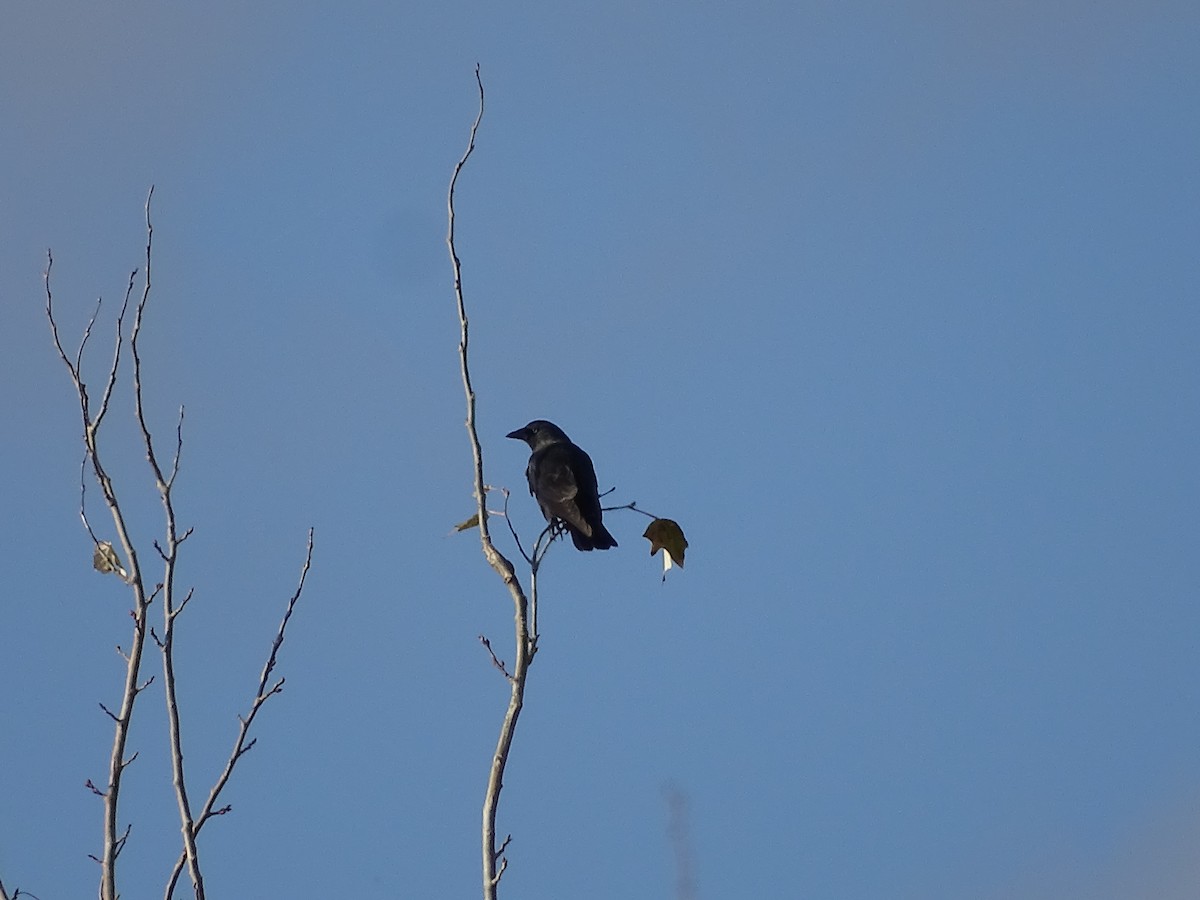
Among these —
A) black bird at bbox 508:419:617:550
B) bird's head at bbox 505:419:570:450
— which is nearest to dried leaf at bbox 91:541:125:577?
black bird at bbox 508:419:617:550

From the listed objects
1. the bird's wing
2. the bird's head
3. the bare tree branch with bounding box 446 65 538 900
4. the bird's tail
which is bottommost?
the bare tree branch with bounding box 446 65 538 900

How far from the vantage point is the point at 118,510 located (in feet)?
19.2

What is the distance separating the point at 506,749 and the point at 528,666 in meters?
0.28

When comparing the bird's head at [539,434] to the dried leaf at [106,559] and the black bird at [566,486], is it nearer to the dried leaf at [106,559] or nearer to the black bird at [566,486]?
the black bird at [566,486]

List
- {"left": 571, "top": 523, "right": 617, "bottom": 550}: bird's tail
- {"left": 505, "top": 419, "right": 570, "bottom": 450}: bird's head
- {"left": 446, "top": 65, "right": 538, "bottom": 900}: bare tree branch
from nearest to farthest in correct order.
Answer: {"left": 446, "top": 65, "right": 538, "bottom": 900}: bare tree branch < {"left": 571, "top": 523, "right": 617, "bottom": 550}: bird's tail < {"left": 505, "top": 419, "right": 570, "bottom": 450}: bird's head

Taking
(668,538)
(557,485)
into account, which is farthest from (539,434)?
(668,538)

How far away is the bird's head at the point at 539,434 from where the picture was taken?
39.3 feet

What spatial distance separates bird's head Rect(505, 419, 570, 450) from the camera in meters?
12.0

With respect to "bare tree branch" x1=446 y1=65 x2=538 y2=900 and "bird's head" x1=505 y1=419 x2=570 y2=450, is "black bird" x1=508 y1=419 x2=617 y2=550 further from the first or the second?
"bare tree branch" x1=446 y1=65 x2=538 y2=900

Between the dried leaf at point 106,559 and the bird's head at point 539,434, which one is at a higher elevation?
the bird's head at point 539,434

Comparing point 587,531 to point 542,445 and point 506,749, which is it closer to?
point 542,445

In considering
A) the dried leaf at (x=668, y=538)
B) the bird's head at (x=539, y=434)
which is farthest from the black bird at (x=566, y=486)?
the dried leaf at (x=668, y=538)

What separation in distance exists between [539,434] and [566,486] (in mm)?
1564

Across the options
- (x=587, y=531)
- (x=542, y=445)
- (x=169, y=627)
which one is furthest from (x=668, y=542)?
(x=542, y=445)
